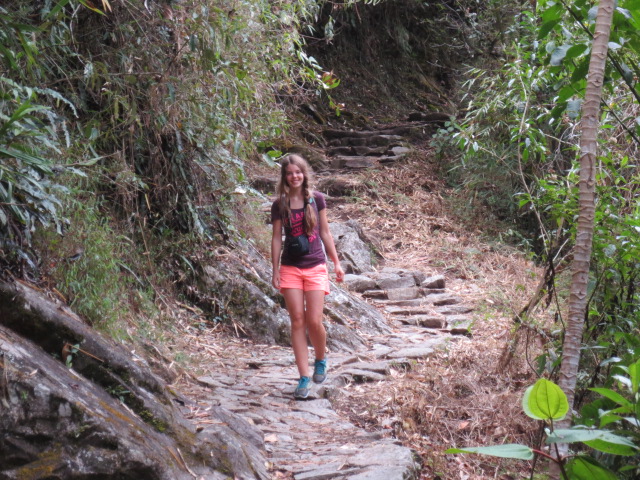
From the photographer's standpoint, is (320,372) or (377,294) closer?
(320,372)

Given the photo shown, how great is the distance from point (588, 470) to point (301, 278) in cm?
336

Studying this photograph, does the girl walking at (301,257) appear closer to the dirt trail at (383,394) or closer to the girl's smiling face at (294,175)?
the girl's smiling face at (294,175)

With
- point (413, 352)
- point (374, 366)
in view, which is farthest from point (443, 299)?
point (374, 366)

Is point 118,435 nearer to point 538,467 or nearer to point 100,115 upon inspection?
point 538,467

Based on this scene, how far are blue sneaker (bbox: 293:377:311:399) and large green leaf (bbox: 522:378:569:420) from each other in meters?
3.39

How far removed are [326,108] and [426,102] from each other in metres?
3.26

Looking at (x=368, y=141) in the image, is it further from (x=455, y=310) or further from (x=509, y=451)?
(x=509, y=451)

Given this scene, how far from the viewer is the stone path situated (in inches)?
134

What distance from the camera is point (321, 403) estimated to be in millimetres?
4598

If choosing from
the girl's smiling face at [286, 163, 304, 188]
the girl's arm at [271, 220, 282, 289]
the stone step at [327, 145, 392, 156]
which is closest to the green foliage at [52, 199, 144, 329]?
the girl's arm at [271, 220, 282, 289]

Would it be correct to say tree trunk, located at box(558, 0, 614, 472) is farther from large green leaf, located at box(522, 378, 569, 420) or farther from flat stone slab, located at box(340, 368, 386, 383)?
flat stone slab, located at box(340, 368, 386, 383)

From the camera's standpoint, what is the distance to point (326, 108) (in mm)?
15508

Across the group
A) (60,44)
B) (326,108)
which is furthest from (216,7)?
(326,108)

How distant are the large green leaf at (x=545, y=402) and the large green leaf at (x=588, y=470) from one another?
0.13 metres
